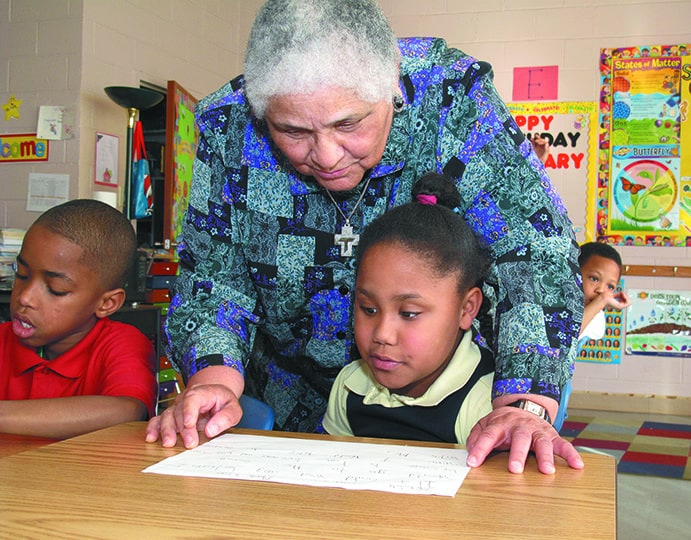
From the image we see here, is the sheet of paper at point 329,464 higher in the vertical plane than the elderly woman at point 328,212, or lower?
lower

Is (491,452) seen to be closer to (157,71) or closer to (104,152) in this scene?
(104,152)

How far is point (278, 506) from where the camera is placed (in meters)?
0.68

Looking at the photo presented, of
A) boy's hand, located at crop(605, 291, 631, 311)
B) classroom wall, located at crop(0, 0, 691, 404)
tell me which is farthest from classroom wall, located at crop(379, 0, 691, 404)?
boy's hand, located at crop(605, 291, 631, 311)

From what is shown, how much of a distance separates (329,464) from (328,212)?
69 cm

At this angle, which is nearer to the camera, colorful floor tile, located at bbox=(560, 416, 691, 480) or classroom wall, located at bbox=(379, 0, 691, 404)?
colorful floor tile, located at bbox=(560, 416, 691, 480)

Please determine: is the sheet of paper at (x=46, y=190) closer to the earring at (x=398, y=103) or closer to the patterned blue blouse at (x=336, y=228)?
the patterned blue blouse at (x=336, y=228)

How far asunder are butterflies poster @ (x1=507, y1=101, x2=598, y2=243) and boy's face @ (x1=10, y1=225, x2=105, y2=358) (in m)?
4.35

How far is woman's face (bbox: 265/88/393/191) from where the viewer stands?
1.13 m

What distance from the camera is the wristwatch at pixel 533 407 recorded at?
1067mm

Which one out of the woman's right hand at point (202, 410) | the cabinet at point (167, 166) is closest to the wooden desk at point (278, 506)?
the woman's right hand at point (202, 410)

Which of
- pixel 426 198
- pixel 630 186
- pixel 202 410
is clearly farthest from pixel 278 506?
pixel 630 186

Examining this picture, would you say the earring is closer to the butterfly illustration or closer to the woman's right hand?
the woman's right hand

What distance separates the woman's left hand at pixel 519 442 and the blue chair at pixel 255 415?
1.42ft

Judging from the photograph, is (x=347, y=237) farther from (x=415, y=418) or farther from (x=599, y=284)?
(x=599, y=284)
